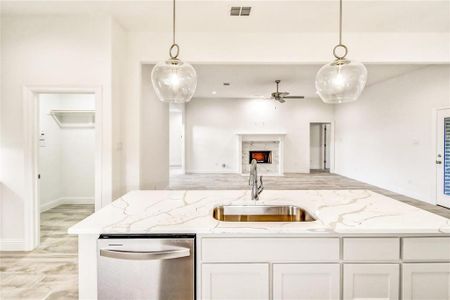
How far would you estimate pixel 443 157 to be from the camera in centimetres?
506

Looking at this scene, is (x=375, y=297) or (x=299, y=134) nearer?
(x=375, y=297)

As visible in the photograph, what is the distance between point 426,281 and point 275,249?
84 centimetres

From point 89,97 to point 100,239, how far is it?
14.1 ft

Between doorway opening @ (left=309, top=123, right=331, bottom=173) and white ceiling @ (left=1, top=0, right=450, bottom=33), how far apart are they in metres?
7.39

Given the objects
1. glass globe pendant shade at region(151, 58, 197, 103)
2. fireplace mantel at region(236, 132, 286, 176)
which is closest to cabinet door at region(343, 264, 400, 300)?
glass globe pendant shade at region(151, 58, 197, 103)

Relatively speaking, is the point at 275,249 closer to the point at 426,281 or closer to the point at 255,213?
the point at 255,213

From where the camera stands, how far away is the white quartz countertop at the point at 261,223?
146 cm

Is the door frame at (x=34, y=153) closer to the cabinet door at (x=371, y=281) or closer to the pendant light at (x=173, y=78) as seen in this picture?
the pendant light at (x=173, y=78)

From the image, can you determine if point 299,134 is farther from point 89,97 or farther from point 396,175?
point 89,97

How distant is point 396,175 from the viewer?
21.1 ft

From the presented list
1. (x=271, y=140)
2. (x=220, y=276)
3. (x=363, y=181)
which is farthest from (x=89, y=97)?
(x=363, y=181)

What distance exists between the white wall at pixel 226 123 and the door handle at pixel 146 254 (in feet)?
27.3

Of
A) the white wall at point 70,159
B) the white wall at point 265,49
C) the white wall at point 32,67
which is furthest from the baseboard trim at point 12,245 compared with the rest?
the white wall at point 70,159

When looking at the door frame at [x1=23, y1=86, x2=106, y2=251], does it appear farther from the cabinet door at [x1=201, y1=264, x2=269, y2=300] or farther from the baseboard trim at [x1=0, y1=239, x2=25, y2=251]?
the cabinet door at [x1=201, y1=264, x2=269, y2=300]
